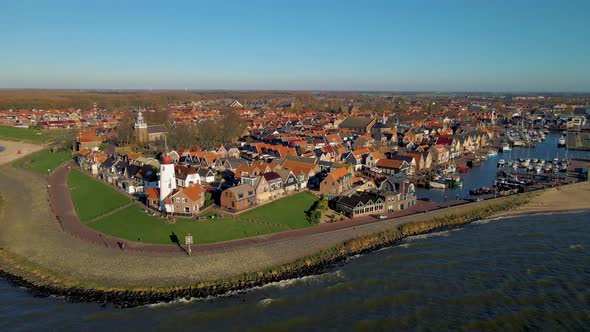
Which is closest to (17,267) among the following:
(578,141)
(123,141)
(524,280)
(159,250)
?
(159,250)

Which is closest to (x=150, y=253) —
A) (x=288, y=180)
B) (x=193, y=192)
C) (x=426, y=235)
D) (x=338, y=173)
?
(x=193, y=192)

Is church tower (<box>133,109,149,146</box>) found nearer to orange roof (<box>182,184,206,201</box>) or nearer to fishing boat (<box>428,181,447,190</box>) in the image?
orange roof (<box>182,184,206,201</box>)

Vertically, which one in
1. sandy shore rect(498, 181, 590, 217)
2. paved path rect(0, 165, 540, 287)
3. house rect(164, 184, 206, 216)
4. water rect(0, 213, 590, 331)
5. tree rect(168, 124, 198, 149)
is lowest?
water rect(0, 213, 590, 331)

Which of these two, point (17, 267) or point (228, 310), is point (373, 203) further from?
point (17, 267)

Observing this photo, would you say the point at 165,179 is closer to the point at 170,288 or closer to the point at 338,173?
the point at 170,288

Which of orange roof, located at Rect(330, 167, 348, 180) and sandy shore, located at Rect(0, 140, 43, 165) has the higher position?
orange roof, located at Rect(330, 167, 348, 180)

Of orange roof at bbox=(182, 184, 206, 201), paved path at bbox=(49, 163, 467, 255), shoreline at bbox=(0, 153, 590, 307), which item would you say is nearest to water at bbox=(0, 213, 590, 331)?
shoreline at bbox=(0, 153, 590, 307)
